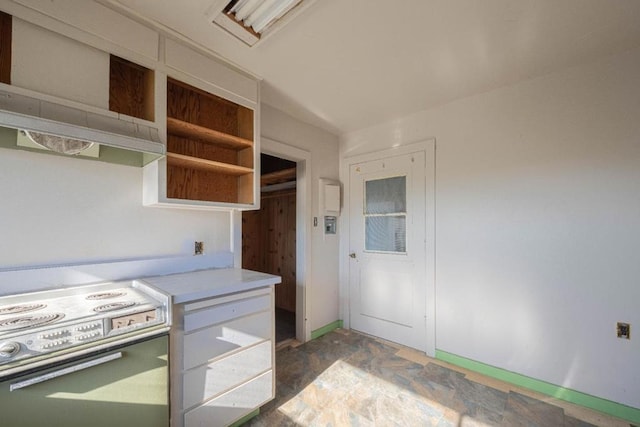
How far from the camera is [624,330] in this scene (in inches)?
72.4

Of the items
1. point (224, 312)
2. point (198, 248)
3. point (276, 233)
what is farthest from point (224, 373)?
point (276, 233)

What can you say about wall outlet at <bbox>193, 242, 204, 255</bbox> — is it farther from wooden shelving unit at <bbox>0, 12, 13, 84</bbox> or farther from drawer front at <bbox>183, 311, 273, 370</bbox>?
wooden shelving unit at <bbox>0, 12, 13, 84</bbox>

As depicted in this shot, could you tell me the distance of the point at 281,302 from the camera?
4227 mm

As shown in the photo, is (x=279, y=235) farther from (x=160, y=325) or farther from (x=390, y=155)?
(x=160, y=325)

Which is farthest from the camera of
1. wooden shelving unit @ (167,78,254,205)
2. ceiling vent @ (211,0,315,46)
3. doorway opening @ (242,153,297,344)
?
doorway opening @ (242,153,297,344)

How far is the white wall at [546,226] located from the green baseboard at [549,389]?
48mm

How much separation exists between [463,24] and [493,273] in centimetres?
193

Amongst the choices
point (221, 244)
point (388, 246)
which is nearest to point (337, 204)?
point (388, 246)

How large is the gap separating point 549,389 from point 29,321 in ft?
10.6

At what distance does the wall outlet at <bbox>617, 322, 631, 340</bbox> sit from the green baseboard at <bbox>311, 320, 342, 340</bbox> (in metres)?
2.47

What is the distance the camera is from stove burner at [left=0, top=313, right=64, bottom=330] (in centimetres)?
100

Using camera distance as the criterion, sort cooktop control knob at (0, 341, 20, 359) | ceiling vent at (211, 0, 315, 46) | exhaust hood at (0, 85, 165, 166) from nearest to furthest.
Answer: cooktop control knob at (0, 341, 20, 359)
exhaust hood at (0, 85, 165, 166)
ceiling vent at (211, 0, 315, 46)

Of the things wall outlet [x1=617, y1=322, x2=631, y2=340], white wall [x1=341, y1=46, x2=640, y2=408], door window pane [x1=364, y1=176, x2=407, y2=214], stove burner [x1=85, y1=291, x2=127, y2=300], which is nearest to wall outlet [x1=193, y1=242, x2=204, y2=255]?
stove burner [x1=85, y1=291, x2=127, y2=300]

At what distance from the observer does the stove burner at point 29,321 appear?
1004 mm
